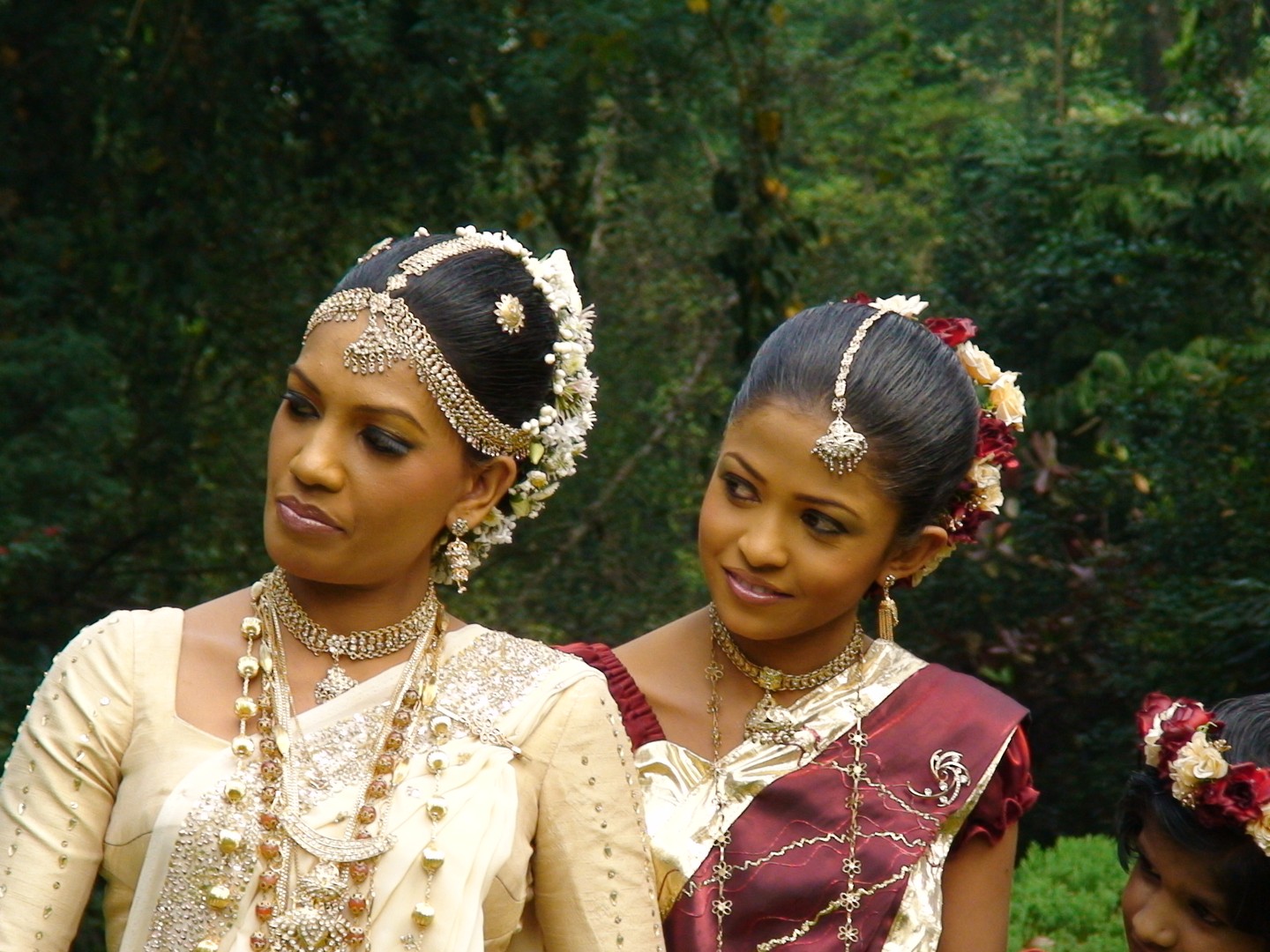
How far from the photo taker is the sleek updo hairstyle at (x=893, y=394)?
305 cm

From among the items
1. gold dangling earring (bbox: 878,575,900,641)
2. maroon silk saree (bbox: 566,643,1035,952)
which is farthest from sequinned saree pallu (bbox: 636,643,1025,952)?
gold dangling earring (bbox: 878,575,900,641)

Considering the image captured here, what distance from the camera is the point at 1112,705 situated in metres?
7.09

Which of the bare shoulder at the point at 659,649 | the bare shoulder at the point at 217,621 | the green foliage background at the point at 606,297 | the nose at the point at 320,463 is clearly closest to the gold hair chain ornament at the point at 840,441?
the bare shoulder at the point at 659,649

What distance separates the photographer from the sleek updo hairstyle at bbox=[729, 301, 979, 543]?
3.05 m

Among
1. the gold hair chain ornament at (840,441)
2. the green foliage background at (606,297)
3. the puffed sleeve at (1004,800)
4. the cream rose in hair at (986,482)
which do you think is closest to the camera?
the gold hair chain ornament at (840,441)

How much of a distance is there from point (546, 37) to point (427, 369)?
4.08 meters

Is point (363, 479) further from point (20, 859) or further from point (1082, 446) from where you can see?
point (1082, 446)

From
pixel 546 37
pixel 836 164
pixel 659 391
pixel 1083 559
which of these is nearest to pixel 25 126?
pixel 546 37

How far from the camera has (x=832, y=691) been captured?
10.6 ft

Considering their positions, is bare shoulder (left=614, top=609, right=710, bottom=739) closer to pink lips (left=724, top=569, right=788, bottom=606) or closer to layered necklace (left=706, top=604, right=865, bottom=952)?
layered necklace (left=706, top=604, right=865, bottom=952)

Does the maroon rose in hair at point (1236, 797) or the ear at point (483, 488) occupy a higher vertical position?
the ear at point (483, 488)

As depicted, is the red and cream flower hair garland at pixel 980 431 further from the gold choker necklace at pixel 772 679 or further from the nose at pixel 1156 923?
the nose at pixel 1156 923

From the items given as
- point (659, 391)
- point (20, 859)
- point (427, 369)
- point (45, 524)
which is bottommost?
point (659, 391)

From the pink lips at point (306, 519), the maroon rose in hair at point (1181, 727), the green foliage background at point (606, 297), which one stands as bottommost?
the green foliage background at point (606, 297)
